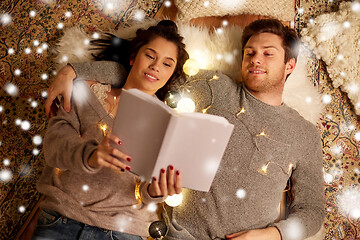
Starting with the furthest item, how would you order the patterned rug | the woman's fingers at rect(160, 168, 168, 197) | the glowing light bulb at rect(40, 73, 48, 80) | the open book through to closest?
the glowing light bulb at rect(40, 73, 48, 80)
the patterned rug
the woman's fingers at rect(160, 168, 168, 197)
the open book

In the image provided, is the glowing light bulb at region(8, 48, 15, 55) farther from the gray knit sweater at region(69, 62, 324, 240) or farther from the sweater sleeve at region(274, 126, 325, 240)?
the sweater sleeve at region(274, 126, 325, 240)

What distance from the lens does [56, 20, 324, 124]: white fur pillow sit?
1.66 meters

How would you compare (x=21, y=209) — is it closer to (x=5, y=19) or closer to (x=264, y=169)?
(x=5, y=19)

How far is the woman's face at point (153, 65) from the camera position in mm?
1349

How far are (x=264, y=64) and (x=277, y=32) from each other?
21 centimetres

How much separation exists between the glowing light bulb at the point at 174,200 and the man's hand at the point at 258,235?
27 cm

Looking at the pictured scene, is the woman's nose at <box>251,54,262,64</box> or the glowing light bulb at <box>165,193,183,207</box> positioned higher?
the woman's nose at <box>251,54,262,64</box>

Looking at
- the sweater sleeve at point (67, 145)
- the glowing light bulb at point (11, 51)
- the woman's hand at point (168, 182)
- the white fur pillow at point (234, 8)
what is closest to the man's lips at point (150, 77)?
the sweater sleeve at point (67, 145)

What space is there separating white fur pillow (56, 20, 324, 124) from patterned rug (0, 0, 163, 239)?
0.60 ft

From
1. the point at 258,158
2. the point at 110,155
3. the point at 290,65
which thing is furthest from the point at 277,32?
the point at 110,155

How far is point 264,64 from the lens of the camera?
1512 millimetres

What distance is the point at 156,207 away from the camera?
1.44 metres

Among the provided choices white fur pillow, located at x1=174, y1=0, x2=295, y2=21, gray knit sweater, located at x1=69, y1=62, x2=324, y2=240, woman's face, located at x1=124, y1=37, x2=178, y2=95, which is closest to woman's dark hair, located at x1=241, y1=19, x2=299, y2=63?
white fur pillow, located at x1=174, y1=0, x2=295, y2=21

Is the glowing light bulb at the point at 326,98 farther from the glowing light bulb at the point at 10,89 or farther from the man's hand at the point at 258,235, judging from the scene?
the glowing light bulb at the point at 10,89
